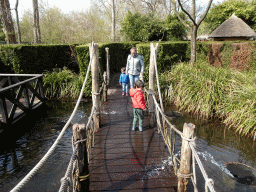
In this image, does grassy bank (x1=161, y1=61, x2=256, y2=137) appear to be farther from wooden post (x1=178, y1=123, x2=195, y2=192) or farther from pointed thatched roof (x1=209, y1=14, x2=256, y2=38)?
pointed thatched roof (x1=209, y1=14, x2=256, y2=38)

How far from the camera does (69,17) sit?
18.8m

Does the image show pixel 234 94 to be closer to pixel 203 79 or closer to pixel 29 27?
pixel 203 79

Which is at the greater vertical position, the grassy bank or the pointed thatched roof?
the pointed thatched roof

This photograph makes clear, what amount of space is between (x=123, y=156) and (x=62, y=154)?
2.25 m

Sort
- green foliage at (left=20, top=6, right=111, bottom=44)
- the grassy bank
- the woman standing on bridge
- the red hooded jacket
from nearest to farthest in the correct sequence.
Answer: the red hooded jacket
the woman standing on bridge
the grassy bank
green foliage at (left=20, top=6, right=111, bottom=44)

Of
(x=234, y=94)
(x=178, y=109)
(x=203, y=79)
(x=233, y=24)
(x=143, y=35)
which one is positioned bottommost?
(x=178, y=109)

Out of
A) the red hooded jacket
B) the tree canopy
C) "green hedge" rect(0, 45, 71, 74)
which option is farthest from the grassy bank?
the tree canopy

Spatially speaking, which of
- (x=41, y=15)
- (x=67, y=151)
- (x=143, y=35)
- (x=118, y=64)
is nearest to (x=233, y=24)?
Result: (x=143, y=35)

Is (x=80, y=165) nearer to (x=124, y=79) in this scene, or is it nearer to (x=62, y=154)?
(x=62, y=154)

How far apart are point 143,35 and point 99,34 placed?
3892 millimetres

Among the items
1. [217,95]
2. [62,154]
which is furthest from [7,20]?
[217,95]

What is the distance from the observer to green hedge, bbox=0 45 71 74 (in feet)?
31.4

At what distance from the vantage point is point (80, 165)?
106 inches

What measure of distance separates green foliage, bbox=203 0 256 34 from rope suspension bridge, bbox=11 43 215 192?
2419 centimetres
